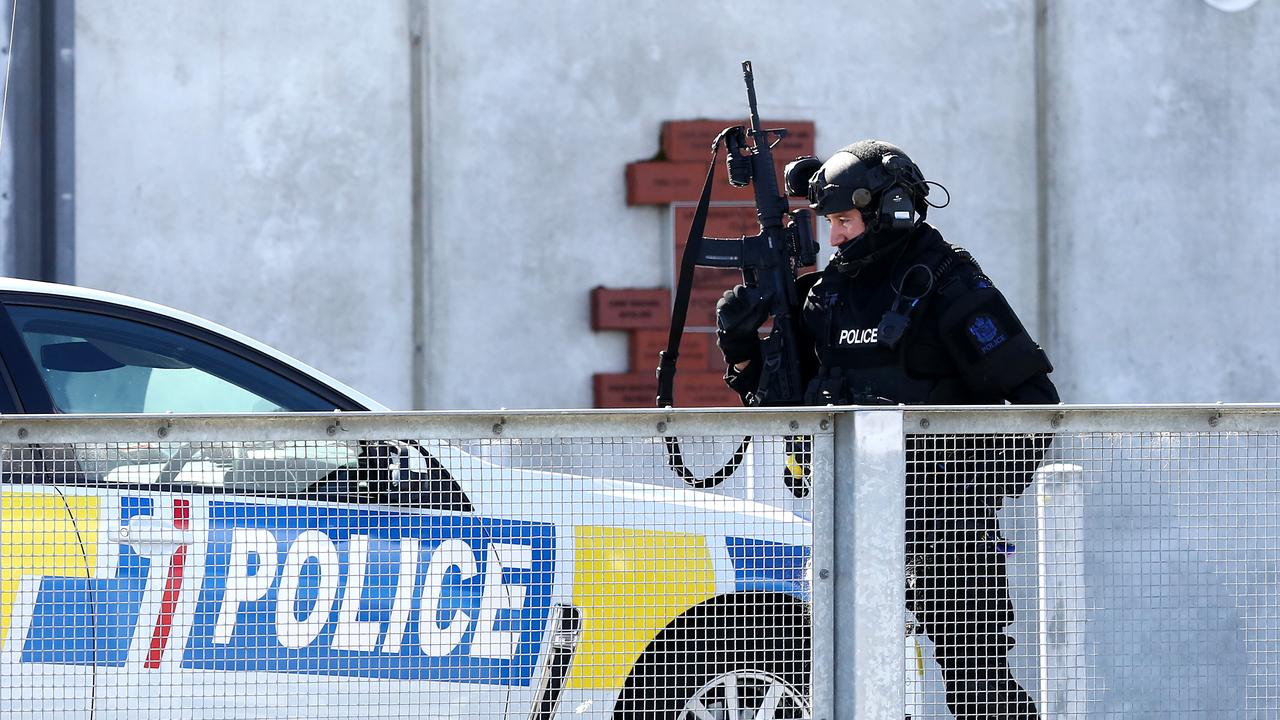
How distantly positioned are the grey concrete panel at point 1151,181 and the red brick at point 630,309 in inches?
88.0

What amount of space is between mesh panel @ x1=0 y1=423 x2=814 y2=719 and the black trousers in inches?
8.7

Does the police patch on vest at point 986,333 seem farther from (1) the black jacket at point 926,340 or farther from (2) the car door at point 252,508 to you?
(2) the car door at point 252,508

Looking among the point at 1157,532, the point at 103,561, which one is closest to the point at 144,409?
the point at 103,561

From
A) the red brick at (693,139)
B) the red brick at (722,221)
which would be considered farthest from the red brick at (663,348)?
the red brick at (693,139)

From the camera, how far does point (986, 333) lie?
368cm

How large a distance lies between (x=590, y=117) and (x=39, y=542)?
5.95m

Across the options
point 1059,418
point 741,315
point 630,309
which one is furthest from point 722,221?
point 1059,418

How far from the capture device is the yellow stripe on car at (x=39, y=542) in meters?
2.78

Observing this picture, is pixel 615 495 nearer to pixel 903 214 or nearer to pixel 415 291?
pixel 903 214

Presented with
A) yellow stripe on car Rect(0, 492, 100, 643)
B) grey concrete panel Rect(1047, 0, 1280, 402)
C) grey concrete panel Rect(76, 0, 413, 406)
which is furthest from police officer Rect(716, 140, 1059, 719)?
grey concrete panel Rect(1047, 0, 1280, 402)

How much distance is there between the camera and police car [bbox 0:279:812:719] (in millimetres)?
2826

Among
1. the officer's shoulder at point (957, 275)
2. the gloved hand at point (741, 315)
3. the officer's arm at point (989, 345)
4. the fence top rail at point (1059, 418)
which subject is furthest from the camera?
the gloved hand at point (741, 315)

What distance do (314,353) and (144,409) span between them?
4371 millimetres

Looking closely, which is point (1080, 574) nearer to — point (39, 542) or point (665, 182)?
point (39, 542)
